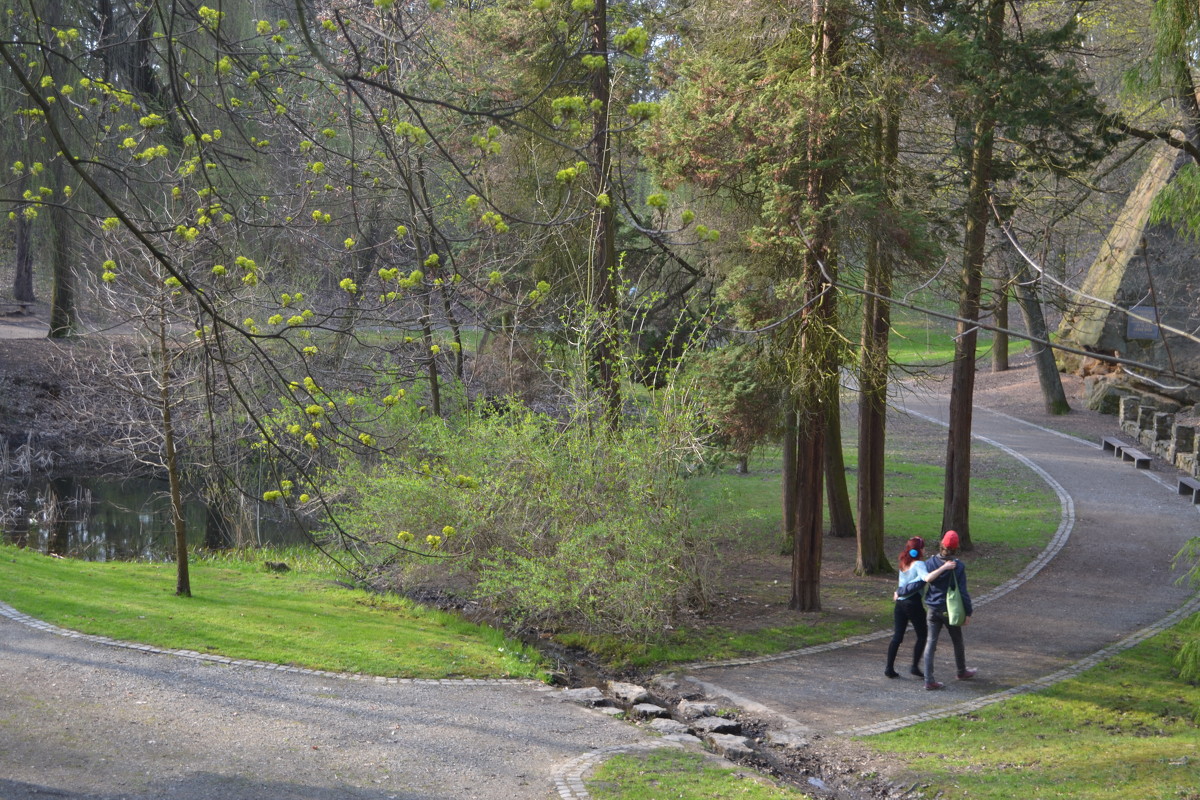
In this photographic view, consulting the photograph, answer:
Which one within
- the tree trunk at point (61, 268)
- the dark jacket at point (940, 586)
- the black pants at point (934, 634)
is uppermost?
the tree trunk at point (61, 268)

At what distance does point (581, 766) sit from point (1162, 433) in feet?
71.8

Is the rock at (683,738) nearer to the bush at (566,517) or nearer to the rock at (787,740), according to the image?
the rock at (787,740)

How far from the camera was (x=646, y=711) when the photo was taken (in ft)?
34.9

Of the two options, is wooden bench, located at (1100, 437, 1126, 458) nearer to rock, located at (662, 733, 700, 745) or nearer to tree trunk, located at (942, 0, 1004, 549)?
tree trunk, located at (942, 0, 1004, 549)

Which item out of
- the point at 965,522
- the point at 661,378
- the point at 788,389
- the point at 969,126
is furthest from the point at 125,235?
the point at 965,522

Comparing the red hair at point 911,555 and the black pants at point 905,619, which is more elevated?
the red hair at point 911,555

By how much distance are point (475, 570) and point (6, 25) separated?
55.3 feet

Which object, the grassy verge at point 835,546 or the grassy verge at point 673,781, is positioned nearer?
the grassy verge at point 673,781

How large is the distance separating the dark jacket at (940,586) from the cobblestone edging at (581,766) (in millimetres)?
3500

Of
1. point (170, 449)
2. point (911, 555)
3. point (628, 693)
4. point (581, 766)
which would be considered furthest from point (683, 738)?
point (170, 449)

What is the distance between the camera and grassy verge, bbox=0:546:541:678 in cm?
1165

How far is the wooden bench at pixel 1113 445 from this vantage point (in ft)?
83.6

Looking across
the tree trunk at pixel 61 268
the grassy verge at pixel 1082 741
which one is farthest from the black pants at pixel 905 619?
the tree trunk at pixel 61 268

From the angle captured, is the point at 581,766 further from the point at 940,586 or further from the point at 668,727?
the point at 940,586
